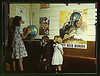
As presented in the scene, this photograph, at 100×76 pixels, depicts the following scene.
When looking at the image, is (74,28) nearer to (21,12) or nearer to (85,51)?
(85,51)

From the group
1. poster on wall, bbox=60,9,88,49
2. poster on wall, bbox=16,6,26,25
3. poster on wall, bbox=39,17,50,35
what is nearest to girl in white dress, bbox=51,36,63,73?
poster on wall, bbox=60,9,88,49

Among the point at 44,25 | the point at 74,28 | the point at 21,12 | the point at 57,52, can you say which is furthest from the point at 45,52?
the point at 21,12

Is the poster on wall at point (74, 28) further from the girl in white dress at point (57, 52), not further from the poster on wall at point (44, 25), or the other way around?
the poster on wall at point (44, 25)

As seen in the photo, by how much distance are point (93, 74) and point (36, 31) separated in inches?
64.1

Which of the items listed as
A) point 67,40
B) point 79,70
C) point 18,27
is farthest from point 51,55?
point 18,27

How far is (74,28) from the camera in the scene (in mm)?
3125

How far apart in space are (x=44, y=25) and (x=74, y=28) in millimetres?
687

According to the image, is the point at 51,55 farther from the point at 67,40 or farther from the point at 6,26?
the point at 6,26

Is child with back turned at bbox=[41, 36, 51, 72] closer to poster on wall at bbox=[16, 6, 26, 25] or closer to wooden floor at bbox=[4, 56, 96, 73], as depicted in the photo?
wooden floor at bbox=[4, 56, 96, 73]

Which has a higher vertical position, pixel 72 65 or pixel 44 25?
pixel 44 25

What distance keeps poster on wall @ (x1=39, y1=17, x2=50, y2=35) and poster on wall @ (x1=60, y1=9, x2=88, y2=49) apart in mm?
319

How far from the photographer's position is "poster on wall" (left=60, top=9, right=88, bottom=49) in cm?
308

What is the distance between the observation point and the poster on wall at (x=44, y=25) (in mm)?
3125

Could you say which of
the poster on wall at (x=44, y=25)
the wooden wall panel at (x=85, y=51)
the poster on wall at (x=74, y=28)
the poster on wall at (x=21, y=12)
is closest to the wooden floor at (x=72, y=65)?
the wooden wall panel at (x=85, y=51)
